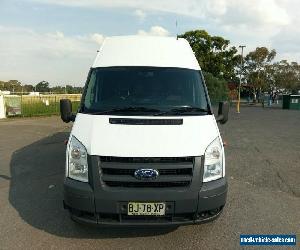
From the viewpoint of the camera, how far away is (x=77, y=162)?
392 centimetres

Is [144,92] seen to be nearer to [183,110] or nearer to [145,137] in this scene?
[183,110]

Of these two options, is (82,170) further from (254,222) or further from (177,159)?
(254,222)

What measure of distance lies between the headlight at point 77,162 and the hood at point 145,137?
0.27 feet

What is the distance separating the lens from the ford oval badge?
12.2ft

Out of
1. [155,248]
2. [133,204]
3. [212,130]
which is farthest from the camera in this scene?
[212,130]

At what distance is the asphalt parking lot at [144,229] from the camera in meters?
4.11

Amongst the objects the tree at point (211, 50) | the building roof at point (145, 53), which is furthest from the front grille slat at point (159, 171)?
the tree at point (211, 50)

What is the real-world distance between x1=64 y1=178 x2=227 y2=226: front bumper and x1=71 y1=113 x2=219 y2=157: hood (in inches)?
16.1

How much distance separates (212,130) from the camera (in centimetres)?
420

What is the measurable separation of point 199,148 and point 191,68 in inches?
69.7

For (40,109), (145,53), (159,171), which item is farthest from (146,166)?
(40,109)

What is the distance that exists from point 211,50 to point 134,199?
46481mm

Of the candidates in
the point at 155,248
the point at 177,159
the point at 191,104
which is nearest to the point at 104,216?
the point at 155,248

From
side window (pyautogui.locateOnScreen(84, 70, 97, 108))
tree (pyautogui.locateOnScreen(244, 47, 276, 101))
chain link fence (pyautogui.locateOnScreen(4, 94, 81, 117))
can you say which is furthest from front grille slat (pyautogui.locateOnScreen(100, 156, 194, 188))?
tree (pyautogui.locateOnScreen(244, 47, 276, 101))
